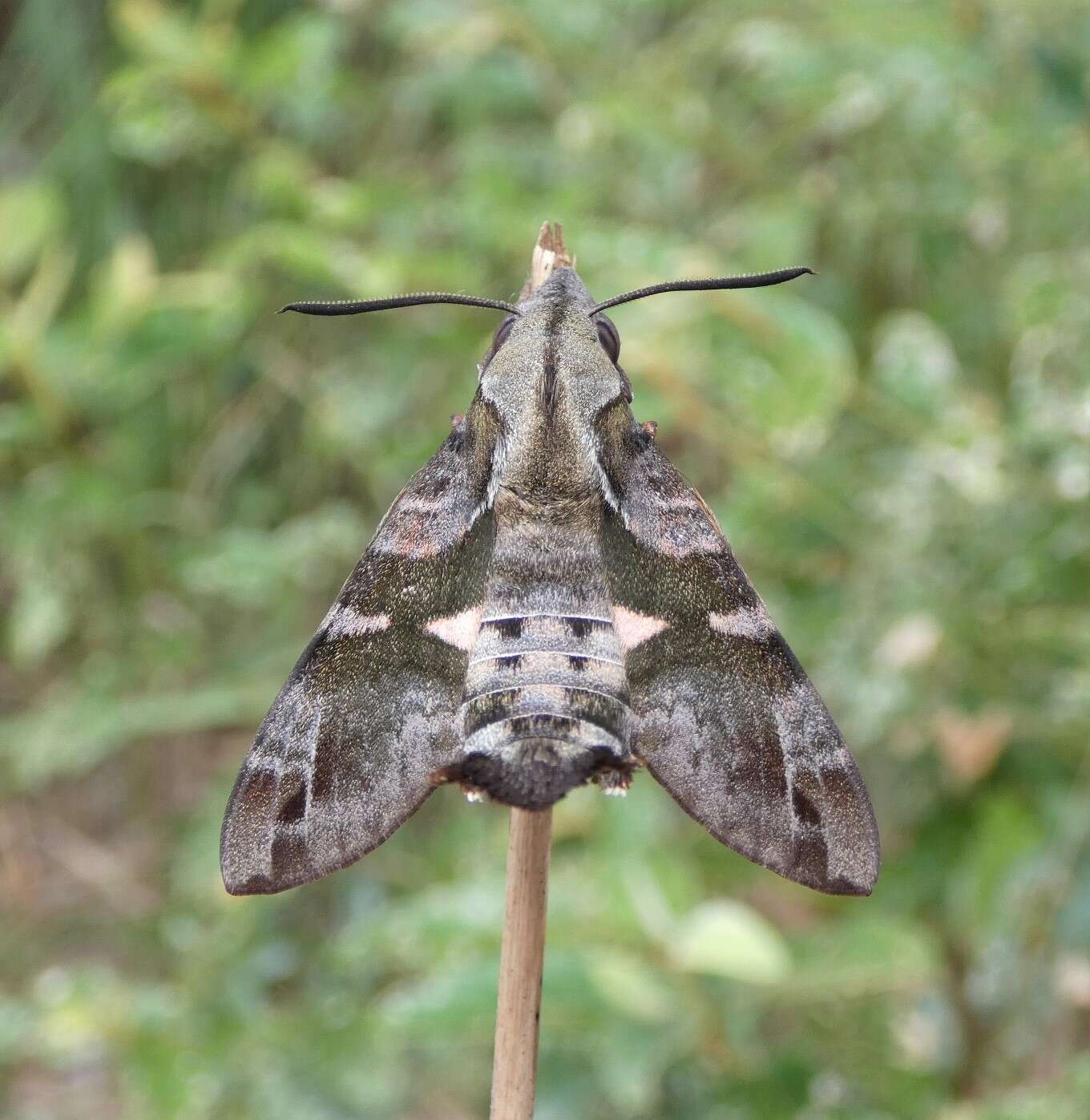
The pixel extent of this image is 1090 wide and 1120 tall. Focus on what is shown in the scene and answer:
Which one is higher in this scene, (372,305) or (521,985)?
(372,305)

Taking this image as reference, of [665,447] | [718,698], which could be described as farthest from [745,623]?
[665,447]

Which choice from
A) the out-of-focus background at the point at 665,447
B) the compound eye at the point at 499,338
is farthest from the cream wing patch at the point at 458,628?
the out-of-focus background at the point at 665,447

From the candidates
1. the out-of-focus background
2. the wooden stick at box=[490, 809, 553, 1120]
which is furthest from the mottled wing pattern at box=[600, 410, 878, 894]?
the out-of-focus background

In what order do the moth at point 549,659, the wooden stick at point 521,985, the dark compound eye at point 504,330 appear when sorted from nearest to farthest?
1. the wooden stick at point 521,985
2. the moth at point 549,659
3. the dark compound eye at point 504,330

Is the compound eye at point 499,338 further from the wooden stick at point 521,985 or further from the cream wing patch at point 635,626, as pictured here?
the wooden stick at point 521,985

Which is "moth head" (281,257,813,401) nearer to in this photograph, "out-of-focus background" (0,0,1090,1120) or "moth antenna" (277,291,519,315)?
"moth antenna" (277,291,519,315)

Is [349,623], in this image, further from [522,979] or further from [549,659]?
[522,979]

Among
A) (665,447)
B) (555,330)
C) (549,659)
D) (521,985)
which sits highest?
(665,447)
